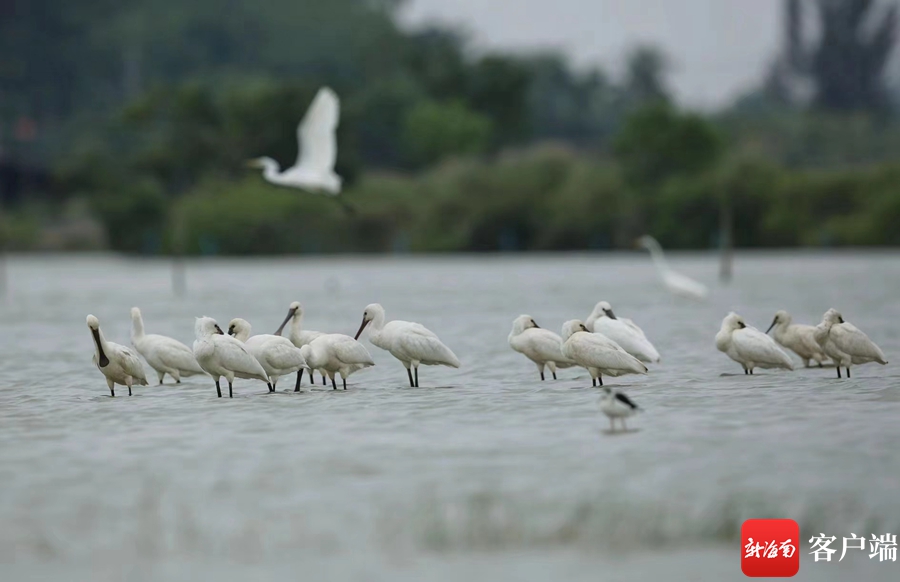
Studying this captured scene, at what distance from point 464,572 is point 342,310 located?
21.0 m

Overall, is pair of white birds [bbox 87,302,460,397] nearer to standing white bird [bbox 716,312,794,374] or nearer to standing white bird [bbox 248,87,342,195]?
standing white bird [bbox 716,312,794,374]

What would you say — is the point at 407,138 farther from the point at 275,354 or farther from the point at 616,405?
the point at 616,405

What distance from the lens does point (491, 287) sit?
121ft

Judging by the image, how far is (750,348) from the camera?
48.1 feet

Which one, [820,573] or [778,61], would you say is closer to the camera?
[820,573]

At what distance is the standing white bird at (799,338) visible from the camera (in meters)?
15.3

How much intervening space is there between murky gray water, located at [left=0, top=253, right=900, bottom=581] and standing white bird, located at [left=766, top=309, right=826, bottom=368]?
12.3 inches

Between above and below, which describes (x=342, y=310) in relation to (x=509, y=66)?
below

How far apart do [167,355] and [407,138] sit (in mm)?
77446

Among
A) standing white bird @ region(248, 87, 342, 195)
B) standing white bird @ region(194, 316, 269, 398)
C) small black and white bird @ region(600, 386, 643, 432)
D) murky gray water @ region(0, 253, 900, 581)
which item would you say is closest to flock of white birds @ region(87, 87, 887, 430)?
standing white bird @ region(194, 316, 269, 398)

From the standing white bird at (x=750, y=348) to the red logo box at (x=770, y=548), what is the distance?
240 inches

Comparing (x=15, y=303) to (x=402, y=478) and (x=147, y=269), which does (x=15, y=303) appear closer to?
(x=147, y=269)

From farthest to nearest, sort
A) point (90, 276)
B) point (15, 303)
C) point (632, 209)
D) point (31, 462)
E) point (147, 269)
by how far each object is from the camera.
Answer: point (632, 209) → point (147, 269) → point (90, 276) → point (15, 303) → point (31, 462)

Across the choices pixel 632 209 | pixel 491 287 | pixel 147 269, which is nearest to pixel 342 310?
pixel 491 287
